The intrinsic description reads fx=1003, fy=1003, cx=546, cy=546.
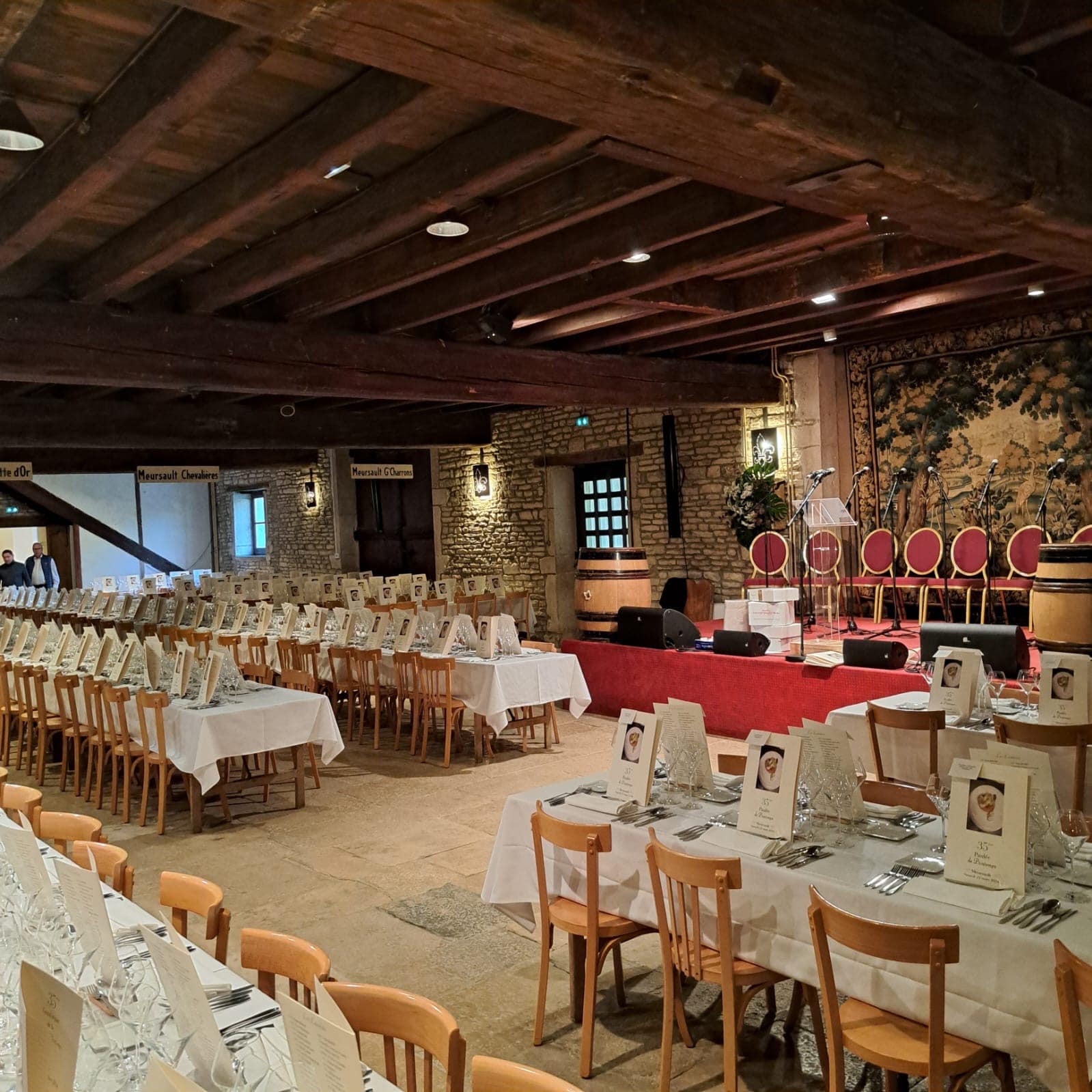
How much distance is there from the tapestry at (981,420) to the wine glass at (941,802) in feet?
21.1

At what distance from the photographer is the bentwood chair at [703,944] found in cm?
265

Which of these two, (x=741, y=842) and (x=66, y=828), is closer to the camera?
(x=741, y=842)

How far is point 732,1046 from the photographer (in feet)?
8.86

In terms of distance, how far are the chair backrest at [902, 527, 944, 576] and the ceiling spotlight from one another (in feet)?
25.6

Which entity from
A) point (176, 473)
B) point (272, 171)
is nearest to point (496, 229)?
point (272, 171)

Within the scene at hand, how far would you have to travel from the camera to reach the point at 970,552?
8867 mm

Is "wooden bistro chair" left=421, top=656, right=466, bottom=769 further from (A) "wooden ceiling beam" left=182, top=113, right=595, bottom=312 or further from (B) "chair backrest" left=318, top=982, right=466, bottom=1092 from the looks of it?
(B) "chair backrest" left=318, top=982, right=466, bottom=1092

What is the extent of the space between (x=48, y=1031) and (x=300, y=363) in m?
6.24

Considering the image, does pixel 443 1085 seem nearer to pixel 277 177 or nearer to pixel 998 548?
pixel 277 177

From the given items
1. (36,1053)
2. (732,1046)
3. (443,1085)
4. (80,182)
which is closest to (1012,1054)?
(732,1046)

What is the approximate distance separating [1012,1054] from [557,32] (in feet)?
8.22

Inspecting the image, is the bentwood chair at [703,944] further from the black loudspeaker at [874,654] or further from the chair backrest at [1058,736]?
the black loudspeaker at [874,654]

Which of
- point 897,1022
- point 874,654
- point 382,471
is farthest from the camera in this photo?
point 382,471

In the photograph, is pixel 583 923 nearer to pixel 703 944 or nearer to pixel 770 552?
pixel 703 944
